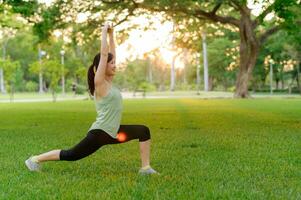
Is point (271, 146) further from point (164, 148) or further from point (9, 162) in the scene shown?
point (9, 162)

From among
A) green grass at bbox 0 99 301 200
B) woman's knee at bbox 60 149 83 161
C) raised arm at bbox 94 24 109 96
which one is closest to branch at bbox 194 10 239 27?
green grass at bbox 0 99 301 200

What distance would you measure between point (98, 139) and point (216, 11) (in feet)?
97.3

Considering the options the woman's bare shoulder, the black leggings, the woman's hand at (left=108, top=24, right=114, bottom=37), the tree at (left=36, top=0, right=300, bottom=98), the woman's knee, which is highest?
the tree at (left=36, top=0, right=300, bottom=98)

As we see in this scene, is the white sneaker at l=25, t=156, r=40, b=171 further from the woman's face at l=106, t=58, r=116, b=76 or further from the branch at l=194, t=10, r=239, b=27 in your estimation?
the branch at l=194, t=10, r=239, b=27

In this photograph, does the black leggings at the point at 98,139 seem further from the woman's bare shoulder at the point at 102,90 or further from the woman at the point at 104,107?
the woman's bare shoulder at the point at 102,90

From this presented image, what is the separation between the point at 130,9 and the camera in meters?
26.7

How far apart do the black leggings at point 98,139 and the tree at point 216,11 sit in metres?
7.43

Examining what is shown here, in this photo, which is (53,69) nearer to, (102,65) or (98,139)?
(98,139)

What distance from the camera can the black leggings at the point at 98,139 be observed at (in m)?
6.56

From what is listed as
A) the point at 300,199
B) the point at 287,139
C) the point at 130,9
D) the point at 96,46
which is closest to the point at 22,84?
the point at 96,46

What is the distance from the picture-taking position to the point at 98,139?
6555 millimetres

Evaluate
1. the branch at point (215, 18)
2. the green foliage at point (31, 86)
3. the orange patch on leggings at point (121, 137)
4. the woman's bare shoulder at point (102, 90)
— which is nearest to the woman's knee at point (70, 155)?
the orange patch on leggings at point (121, 137)

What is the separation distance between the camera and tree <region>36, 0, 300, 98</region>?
1440cm

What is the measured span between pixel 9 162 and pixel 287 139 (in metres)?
6.16
